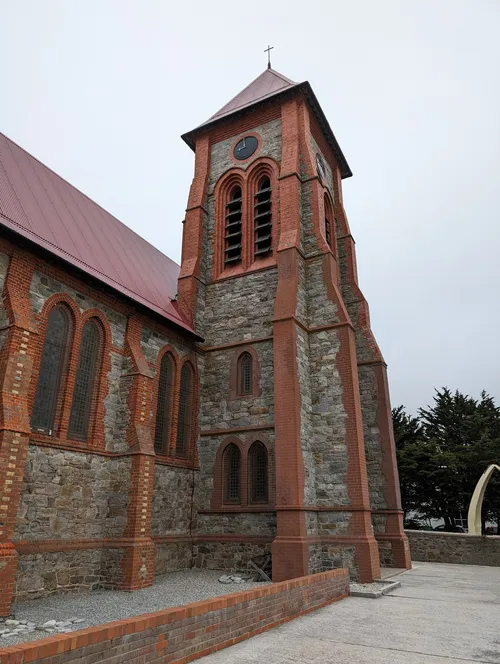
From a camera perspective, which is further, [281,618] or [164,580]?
[164,580]

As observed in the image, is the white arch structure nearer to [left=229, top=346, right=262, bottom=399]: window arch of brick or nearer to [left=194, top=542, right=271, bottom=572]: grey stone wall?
[left=194, top=542, right=271, bottom=572]: grey stone wall

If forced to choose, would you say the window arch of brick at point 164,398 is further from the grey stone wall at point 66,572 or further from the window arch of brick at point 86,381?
the grey stone wall at point 66,572

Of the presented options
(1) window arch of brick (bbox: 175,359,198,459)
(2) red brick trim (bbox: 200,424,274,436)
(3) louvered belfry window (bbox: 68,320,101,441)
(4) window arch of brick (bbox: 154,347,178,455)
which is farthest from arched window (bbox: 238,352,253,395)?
(3) louvered belfry window (bbox: 68,320,101,441)

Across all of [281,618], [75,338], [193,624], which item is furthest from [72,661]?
[75,338]

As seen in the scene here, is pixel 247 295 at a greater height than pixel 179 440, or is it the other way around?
pixel 247 295

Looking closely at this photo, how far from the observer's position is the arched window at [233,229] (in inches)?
756

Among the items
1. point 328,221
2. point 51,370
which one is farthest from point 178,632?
point 328,221

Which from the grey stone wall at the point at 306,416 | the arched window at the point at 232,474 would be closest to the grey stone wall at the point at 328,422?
the grey stone wall at the point at 306,416

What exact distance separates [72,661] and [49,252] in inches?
351

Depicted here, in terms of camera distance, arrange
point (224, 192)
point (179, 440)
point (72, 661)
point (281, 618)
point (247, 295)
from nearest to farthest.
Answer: point (72, 661) → point (281, 618) → point (179, 440) → point (247, 295) → point (224, 192)

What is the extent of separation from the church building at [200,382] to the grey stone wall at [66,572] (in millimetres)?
37

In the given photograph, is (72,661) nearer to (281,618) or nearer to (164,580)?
(281,618)

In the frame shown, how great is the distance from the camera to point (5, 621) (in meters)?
7.96

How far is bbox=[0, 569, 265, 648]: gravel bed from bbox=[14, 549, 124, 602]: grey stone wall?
195 mm
